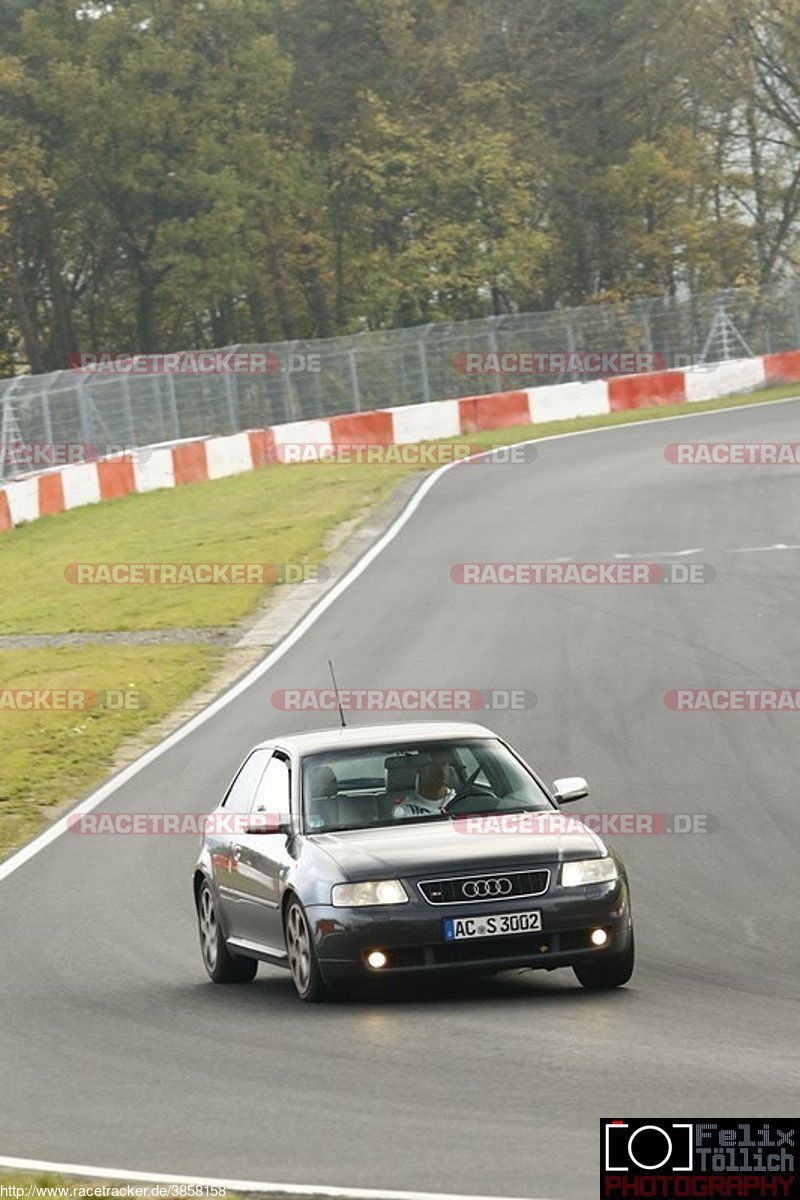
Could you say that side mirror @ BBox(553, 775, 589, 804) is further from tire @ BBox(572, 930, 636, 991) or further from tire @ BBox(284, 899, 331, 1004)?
tire @ BBox(284, 899, 331, 1004)

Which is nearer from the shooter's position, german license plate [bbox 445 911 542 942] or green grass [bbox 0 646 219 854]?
german license plate [bbox 445 911 542 942]

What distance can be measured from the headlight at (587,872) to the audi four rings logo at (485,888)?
0.88 feet

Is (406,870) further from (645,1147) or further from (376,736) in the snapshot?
(645,1147)

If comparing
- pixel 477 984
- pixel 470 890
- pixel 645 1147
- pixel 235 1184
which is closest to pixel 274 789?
pixel 477 984

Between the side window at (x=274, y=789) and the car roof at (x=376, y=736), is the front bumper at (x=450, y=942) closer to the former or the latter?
the side window at (x=274, y=789)

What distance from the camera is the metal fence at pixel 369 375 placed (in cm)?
4109

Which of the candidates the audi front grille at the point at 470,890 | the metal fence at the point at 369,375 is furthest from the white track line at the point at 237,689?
the metal fence at the point at 369,375

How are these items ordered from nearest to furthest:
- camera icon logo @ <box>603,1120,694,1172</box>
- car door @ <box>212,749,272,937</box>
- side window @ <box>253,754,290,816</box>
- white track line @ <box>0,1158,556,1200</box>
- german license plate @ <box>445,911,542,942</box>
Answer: camera icon logo @ <box>603,1120,694,1172</box>, white track line @ <box>0,1158,556,1200</box>, german license plate @ <box>445,911,542,942</box>, side window @ <box>253,754,290,816</box>, car door @ <box>212,749,272,937</box>

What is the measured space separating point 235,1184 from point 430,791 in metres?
4.25

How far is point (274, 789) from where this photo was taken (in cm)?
1109

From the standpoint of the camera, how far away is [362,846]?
10.0 meters

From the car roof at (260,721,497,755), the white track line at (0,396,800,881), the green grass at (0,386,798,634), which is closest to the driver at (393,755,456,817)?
the car roof at (260,721,497,755)

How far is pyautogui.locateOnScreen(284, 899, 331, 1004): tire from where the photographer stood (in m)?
9.91

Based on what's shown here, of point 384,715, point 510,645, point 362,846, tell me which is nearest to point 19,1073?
point 362,846
